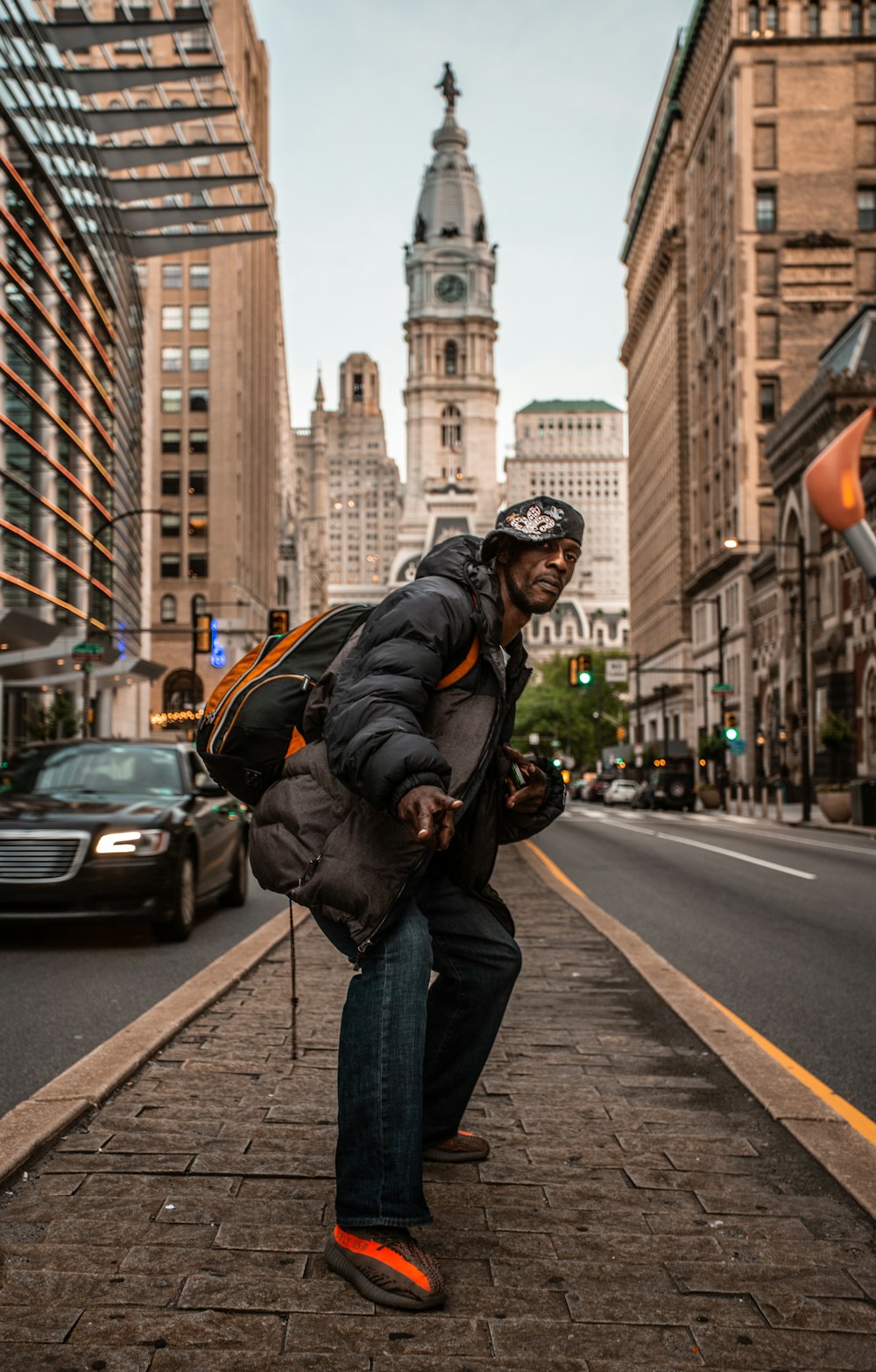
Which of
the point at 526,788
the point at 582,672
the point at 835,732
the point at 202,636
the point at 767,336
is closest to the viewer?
the point at 526,788

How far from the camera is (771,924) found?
12078mm

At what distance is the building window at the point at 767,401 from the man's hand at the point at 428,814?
2847 inches

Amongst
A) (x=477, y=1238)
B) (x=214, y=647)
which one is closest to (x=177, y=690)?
(x=214, y=647)

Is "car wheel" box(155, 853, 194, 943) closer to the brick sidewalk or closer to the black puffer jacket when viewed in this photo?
the brick sidewalk

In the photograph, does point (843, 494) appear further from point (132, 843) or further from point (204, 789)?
point (132, 843)

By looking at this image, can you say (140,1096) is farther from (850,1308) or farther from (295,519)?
(295,519)

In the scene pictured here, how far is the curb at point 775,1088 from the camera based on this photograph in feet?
13.9

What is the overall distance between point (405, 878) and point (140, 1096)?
2193 millimetres

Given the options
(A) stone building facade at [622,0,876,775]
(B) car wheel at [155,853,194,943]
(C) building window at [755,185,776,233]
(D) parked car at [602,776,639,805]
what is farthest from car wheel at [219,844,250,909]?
(C) building window at [755,185,776,233]

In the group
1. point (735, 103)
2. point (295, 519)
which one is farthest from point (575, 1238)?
point (295, 519)

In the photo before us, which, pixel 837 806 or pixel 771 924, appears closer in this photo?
pixel 771 924

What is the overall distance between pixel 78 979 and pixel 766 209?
7265cm

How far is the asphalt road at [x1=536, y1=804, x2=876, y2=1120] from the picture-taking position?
7.00 metres

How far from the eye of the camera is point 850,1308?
3139 mm
